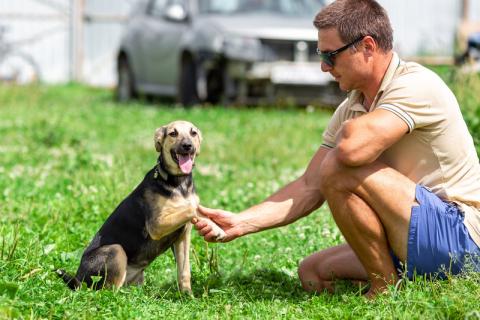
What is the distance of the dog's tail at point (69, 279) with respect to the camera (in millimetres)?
5203

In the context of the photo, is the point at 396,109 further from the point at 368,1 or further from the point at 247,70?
the point at 247,70

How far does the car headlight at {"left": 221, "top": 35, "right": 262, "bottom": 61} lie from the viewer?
13703mm

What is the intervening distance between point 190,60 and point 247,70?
1.24 m

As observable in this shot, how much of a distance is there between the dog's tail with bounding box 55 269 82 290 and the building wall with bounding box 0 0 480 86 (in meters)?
17.7

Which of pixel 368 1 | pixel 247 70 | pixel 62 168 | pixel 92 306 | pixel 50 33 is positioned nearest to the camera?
pixel 92 306


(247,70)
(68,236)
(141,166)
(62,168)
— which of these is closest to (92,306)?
(68,236)

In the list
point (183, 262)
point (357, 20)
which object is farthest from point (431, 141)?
point (183, 262)

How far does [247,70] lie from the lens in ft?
45.0

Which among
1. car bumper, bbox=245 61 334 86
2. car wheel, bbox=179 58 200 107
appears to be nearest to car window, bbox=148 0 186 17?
car wheel, bbox=179 58 200 107

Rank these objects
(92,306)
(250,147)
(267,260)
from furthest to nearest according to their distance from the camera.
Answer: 1. (250,147)
2. (267,260)
3. (92,306)

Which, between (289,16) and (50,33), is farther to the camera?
(50,33)

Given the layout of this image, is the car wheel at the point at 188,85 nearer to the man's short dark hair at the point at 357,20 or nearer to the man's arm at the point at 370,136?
the man's short dark hair at the point at 357,20

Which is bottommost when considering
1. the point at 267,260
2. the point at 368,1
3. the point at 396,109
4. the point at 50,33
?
the point at 50,33

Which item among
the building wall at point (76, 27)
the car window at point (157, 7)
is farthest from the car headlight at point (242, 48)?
the building wall at point (76, 27)
